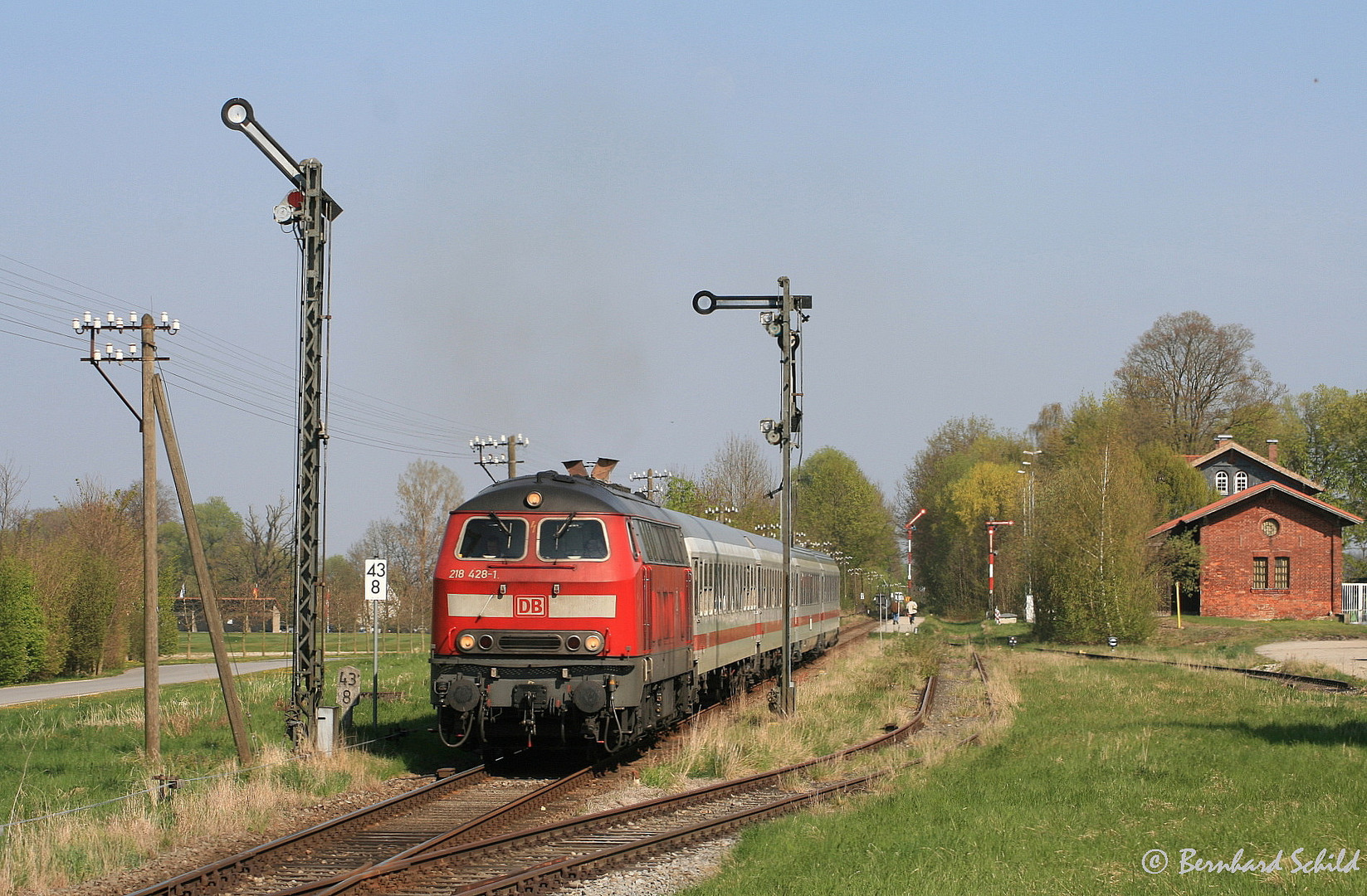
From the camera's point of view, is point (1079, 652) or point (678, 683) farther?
point (1079, 652)

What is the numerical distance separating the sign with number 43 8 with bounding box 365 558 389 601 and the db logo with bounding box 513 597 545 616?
6.17 m

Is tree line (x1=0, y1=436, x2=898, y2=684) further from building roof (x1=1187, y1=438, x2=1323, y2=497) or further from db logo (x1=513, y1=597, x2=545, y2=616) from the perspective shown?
building roof (x1=1187, y1=438, x2=1323, y2=497)

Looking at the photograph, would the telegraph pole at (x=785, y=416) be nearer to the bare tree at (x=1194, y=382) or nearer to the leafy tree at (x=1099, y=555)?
the leafy tree at (x=1099, y=555)

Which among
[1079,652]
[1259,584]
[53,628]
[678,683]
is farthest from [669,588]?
[1259,584]

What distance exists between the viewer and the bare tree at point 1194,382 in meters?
69.4

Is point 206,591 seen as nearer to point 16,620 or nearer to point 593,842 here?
point 593,842

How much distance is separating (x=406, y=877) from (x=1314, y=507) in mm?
48045

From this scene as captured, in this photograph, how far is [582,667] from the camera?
13672 mm

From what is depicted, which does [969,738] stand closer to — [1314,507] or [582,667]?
[582,667]

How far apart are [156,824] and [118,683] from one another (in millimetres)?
27700

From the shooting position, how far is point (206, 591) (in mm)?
14445

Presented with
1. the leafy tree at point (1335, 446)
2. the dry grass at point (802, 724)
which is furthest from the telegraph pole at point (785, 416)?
the leafy tree at point (1335, 446)

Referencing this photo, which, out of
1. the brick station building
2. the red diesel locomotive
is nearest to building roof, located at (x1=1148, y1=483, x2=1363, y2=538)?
the brick station building

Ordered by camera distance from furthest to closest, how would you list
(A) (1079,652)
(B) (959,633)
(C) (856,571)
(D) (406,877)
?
1. (C) (856,571)
2. (B) (959,633)
3. (A) (1079,652)
4. (D) (406,877)
